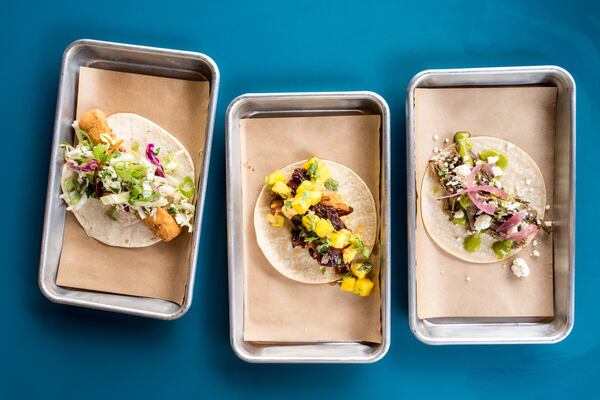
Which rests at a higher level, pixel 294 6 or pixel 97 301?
pixel 294 6

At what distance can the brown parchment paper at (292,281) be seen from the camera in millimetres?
3824

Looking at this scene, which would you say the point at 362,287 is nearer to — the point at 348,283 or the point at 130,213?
the point at 348,283

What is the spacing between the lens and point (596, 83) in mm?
3846

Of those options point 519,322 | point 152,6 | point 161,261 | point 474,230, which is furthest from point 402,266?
point 152,6

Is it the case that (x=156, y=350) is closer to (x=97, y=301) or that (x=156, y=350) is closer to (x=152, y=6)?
(x=97, y=301)

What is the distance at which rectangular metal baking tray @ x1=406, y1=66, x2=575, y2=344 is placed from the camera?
3582mm

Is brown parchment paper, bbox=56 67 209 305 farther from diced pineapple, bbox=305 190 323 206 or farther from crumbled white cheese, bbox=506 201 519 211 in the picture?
crumbled white cheese, bbox=506 201 519 211

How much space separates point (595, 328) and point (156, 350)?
312 centimetres

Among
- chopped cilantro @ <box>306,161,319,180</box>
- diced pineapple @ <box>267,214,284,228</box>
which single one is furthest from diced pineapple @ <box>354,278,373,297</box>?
chopped cilantro @ <box>306,161,319,180</box>

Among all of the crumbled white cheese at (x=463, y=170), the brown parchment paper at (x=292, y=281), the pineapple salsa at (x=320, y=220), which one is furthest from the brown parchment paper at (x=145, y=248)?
the crumbled white cheese at (x=463, y=170)

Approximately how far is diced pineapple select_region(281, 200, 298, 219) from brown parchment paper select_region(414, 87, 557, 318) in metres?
0.87

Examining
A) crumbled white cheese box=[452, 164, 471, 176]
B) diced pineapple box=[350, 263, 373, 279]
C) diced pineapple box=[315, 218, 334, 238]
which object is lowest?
diced pineapple box=[350, 263, 373, 279]

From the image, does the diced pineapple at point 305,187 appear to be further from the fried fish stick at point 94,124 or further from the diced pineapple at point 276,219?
the fried fish stick at point 94,124

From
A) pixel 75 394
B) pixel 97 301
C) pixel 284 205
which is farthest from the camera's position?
pixel 75 394
